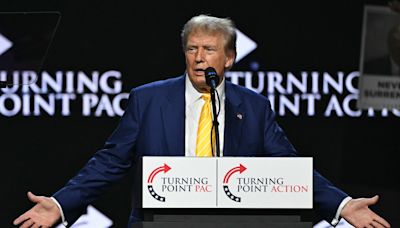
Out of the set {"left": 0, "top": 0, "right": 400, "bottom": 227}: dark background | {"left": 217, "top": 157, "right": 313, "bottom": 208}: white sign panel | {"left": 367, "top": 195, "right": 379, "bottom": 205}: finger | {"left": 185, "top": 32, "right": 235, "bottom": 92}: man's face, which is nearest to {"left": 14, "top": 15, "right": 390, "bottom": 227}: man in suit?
{"left": 185, "top": 32, "right": 235, "bottom": 92}: man's face

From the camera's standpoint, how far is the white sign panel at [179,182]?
3.18 meters

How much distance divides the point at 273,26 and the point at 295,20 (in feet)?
→ 0.47

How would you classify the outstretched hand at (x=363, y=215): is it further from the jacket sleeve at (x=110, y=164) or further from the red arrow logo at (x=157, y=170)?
the jacket sleeve at (x=110, y=164)

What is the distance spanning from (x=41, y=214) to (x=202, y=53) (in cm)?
89

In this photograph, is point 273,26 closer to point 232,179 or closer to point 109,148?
point 109,148

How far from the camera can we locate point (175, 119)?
3.91 meters

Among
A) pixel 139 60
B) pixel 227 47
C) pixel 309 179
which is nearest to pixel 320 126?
pixel 139 60

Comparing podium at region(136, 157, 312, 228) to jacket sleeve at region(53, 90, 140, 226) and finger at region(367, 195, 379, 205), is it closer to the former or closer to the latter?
finger at region(367, 195, 379, 205)

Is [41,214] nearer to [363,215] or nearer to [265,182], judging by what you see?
[265,182]

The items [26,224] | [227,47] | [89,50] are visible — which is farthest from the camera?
[89,50]

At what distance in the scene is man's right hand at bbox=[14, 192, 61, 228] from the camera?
3.51 metres

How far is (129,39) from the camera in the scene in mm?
5867

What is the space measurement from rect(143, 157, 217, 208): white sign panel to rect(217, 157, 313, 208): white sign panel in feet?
0.12

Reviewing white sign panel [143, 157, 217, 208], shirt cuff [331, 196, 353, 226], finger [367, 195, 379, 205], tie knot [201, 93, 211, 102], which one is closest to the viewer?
white sign panel [143, 157, 217, 208]
